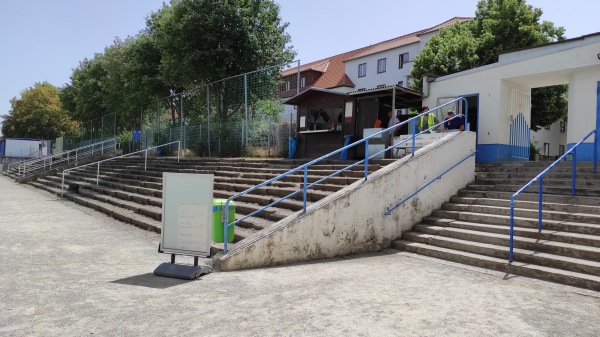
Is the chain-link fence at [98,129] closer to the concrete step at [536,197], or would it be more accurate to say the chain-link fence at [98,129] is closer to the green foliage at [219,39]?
the green foliage at [219,39]

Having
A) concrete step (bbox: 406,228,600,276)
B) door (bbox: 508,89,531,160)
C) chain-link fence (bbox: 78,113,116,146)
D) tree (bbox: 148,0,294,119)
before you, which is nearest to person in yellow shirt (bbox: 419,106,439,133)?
door (bbox: 508,89,531,160)

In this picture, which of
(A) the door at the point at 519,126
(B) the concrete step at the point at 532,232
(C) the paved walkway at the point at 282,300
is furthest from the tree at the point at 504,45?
(C) the paved walkway at the point at 282,300

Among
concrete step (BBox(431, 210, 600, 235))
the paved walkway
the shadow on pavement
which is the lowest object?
the shadow on pavement

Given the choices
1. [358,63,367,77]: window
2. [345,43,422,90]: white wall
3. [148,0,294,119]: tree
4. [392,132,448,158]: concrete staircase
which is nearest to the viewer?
[392,132,448,158]: concrete staircase

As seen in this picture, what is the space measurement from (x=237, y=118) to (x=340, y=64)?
28.1 metres

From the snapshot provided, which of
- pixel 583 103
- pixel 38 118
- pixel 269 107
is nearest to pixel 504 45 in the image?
→ pixel 583 103

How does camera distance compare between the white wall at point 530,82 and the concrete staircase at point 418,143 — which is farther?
the concrete staircase at point 418,143

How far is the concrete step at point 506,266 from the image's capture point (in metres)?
5.57

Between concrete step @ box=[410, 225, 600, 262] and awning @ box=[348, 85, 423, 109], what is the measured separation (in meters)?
5.40

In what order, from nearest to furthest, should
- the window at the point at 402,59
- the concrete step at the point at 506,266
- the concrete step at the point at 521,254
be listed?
1. the concrete step at the point at 506,266
2. the concrete step at the point at 521,254
3. the window at the point at 402,59

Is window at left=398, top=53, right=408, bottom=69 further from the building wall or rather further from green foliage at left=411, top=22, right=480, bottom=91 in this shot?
the building wall

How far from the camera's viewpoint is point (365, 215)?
7645mm

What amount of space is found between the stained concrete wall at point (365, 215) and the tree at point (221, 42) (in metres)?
9.65

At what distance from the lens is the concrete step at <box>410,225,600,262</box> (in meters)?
6.17
